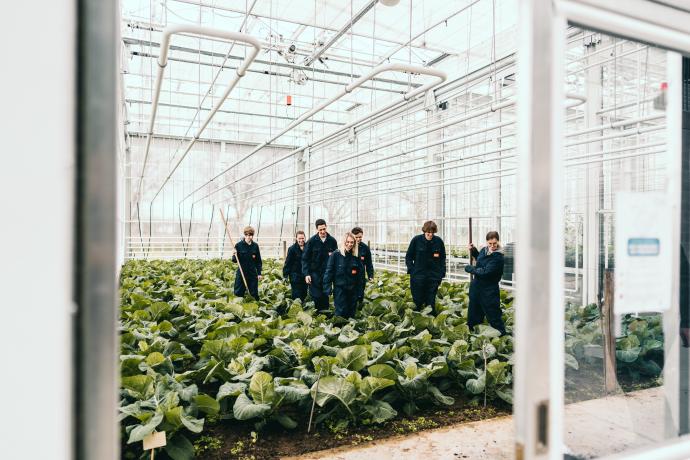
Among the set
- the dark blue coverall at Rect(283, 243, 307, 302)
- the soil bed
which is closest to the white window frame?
the soil bed

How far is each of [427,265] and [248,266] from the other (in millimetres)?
3300

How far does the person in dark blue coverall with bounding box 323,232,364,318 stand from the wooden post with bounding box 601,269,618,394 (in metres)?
4.77

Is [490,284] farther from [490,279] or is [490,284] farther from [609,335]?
[609,335]

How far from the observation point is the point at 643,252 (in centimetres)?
184

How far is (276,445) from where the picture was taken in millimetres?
3467

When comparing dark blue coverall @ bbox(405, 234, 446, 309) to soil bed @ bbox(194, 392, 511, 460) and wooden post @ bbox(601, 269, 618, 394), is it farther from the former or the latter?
wooden post @ bbox(601, 269, 618, 394)

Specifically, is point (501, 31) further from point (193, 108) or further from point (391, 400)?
point (193, 108)

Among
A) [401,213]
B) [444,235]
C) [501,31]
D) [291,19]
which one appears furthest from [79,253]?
[401,213]

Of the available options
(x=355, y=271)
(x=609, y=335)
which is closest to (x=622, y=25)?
(x=609, y=335)

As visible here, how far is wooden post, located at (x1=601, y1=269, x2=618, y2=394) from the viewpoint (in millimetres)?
2035

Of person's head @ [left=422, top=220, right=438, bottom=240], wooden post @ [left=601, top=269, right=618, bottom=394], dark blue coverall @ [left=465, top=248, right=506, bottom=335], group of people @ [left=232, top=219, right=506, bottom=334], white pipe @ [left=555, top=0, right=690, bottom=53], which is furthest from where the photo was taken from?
person's head @ [left=422, top=220, right=438, bottom=240]

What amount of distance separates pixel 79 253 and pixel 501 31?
1021cm

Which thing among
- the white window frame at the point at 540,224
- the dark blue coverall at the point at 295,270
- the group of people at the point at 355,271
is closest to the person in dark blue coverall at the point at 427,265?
the group of people at the point at 355,271

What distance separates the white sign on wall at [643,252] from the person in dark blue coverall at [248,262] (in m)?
7.16
